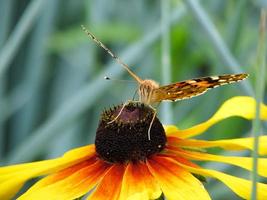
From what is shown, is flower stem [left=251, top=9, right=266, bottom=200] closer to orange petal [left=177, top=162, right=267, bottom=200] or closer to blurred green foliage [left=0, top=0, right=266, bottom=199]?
orange petal [left=177, top=162, right=267, bottom=200]

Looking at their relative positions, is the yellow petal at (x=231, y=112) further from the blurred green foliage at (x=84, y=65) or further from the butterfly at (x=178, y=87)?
the blurred green foliage at (x=84, y=65)

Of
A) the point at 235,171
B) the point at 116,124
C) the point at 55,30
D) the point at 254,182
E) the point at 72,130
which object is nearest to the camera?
the point at 254,182

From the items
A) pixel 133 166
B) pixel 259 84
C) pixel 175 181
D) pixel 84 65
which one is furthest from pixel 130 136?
pixel 84 65

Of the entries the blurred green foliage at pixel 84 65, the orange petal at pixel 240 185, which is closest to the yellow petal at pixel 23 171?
the orange petal at pixel 240 185

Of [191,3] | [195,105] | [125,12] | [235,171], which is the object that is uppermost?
[125,12]

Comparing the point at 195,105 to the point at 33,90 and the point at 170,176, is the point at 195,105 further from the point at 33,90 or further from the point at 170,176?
the point at 170,176

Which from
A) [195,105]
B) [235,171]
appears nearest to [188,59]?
[195,105]

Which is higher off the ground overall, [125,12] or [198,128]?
[125,12]

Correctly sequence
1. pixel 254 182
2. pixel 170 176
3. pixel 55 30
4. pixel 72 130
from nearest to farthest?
pixel 254 182 < pixel 170 176 < pixel 72 130 < pixel 55 30
